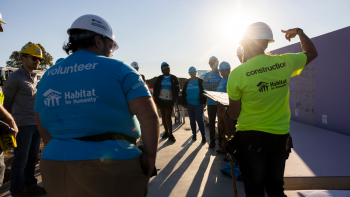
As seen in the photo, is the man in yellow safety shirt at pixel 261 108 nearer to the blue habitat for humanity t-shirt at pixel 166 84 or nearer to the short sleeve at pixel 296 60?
the short sleeve at pixel 296 60

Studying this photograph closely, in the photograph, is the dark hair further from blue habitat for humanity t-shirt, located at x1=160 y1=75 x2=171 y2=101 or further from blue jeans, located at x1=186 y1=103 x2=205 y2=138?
blue habitat for humanity t-shirt, located at x1=160 y1=75 x2=171 y2=101

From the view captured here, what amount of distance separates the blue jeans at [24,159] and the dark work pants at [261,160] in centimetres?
280

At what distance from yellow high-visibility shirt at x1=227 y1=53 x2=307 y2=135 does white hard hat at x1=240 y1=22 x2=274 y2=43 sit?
0.18 m

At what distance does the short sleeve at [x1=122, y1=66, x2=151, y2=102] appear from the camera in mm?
1176

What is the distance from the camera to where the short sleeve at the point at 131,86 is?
118 cm

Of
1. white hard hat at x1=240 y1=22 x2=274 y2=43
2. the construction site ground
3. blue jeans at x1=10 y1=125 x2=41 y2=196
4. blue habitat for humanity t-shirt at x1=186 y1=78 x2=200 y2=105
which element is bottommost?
the construction site ground

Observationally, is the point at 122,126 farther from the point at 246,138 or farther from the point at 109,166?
the point at 246,138

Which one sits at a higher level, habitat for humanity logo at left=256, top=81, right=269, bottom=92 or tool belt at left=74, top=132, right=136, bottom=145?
habitat for humanity logo at left=256, top=81, right=269, bottom=92

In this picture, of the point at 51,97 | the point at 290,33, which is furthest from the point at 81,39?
the point at 290,33

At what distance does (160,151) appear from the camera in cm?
500

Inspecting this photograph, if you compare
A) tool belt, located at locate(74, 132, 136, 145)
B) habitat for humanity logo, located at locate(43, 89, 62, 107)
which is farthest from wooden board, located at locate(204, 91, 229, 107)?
habitat for humanity logo, located at locate(43, 89, 62, 107)

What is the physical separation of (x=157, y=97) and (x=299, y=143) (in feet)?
12.2

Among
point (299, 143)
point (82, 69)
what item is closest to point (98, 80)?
point (82, 69)

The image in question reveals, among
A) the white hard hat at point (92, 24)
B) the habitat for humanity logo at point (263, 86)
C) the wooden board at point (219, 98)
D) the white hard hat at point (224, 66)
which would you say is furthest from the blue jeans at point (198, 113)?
the white hard hat at point (92, 24)
